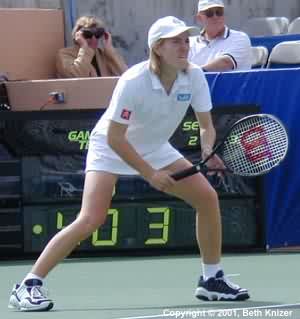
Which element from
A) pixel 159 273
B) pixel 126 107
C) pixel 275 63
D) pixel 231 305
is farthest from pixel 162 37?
pixel 275 63

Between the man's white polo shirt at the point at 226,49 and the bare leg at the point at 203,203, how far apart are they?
136 inches

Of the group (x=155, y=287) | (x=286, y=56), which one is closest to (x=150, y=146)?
(x=155, y=287)

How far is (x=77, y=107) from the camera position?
970 cm

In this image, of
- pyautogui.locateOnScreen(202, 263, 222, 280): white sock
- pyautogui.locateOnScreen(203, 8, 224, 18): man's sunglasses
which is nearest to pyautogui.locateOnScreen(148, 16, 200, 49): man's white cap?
pyautogui.locateOnScreen(202, 263, 222, 280): white sock

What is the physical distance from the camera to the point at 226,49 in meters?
10.3

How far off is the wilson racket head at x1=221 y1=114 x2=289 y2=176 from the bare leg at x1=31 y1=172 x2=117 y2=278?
75cm

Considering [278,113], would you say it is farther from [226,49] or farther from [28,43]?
[28,43]

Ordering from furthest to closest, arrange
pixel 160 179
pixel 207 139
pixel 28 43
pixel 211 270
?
pixel 28 43, pixel 211 270, pixel 207 139, pixel 160 179

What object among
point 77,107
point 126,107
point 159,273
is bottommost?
point 159,273

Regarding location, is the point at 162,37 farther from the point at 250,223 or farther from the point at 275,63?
the point at 275,63

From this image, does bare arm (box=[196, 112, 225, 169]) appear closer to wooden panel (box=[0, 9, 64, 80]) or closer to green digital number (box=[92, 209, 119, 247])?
green digital number (box=[92, 209, 119, 247])

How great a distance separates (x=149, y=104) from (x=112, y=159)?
1.25 feet

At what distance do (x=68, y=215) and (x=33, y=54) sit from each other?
2.60 m

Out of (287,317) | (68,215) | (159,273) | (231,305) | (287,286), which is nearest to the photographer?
(287,317)
